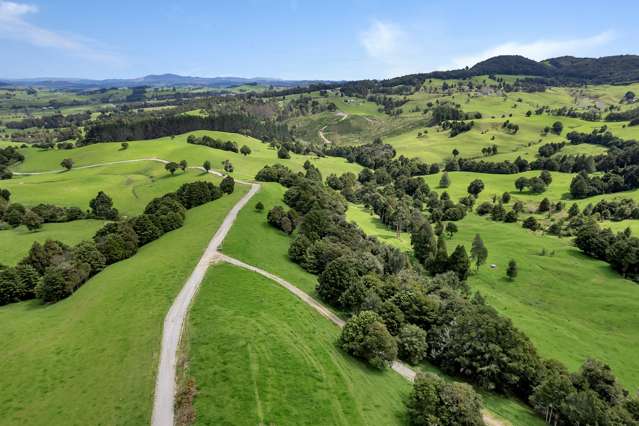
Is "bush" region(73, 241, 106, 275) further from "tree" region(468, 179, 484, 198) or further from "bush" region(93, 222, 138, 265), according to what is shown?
"tree" region(468, 179, 484, 198)

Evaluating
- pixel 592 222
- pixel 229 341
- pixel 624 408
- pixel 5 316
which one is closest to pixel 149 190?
pixel 5 316

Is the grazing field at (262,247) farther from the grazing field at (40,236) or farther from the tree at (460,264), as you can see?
the grazing field at (40,236)

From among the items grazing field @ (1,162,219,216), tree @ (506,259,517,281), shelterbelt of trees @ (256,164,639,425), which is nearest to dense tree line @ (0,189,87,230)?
grazing field @ (1,162,219,216)

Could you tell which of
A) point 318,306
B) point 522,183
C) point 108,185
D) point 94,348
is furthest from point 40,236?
point 522,183

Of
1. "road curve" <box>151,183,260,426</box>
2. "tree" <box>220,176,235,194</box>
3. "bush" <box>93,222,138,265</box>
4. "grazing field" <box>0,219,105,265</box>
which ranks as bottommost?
"grazing field" <box>0,219,105,265</box>

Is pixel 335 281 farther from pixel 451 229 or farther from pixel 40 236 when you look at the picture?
pixel 40 236
